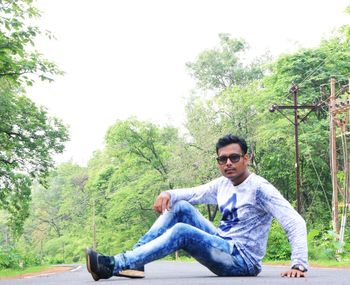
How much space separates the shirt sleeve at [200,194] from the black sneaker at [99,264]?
2.81 feet

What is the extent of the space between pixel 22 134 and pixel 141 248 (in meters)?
19.1

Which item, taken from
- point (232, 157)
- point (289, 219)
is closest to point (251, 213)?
point (289, 219)

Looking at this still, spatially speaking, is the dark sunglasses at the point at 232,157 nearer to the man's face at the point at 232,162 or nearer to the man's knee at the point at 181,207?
the man's face at the point at 232,162

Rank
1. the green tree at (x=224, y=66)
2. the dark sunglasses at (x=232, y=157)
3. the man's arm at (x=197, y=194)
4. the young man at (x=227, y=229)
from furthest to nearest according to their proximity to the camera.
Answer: the green tree at (x=224, y=66)
the man's arm at (x=197, y=194)
the dark sunglasses at (x=232, y=157)
the young man at (x=227, y=229)

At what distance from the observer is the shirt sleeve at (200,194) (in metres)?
5.09

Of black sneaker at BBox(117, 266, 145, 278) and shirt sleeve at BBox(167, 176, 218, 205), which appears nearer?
black sneaker at BBox(117, 266, 145, 278)

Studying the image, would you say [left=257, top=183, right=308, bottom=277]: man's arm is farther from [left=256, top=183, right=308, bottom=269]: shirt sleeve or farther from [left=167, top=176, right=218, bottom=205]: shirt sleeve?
[left=167, top=176, right=218, bottom=205]: shirt sleeve

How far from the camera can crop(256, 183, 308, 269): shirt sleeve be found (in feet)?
14.4

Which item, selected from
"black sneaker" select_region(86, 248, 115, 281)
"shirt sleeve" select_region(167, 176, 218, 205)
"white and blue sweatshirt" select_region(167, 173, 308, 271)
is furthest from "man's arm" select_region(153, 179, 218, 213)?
"black sneaker" select_region(86, 248, 115, 281)

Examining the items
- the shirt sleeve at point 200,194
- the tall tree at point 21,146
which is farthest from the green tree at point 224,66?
the shirt sleeve at point 200,194

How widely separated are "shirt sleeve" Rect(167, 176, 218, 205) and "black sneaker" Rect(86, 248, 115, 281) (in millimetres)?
857

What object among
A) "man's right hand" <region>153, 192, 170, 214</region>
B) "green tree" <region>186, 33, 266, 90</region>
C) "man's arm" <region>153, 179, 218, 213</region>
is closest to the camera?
"man's right hand" <region>153, 192, 170, 214</region>

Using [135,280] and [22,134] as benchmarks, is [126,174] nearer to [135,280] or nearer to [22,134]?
[22,134]

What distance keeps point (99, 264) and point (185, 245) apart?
0.68m
